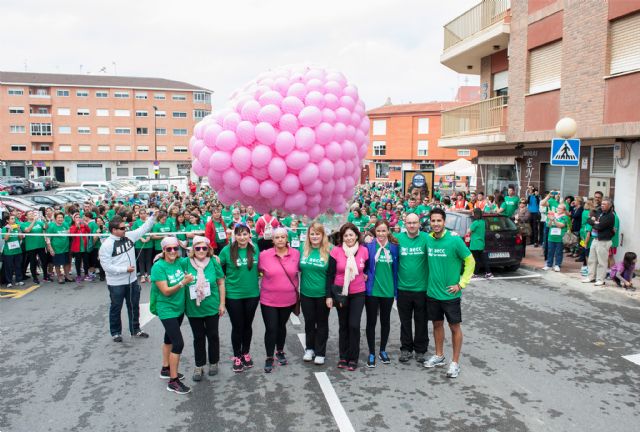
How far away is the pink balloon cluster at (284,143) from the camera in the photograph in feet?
15.7

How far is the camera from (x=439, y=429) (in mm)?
4297

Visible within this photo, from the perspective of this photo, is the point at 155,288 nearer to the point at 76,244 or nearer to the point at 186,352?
the point at 186,352

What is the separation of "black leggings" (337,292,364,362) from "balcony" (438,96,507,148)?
41.8 feet

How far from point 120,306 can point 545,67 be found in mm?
13436

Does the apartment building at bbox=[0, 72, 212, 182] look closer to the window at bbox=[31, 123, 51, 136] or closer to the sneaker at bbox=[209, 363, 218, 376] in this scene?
the window at bbox=[31, 123, 51, 136]

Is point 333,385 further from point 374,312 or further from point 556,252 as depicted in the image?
point 556,252

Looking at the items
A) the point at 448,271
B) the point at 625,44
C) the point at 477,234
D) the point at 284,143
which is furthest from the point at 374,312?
the point at 625,44

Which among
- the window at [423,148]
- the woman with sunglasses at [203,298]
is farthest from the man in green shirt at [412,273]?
the window at [423,148]

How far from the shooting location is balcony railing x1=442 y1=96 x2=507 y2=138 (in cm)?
1738

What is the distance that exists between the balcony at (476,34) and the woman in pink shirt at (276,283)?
45.8ft

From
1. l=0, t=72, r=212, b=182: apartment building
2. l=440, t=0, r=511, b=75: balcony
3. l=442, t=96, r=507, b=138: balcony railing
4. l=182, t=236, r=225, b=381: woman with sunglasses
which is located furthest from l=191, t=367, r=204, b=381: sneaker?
l=0, t=72, r=212, b=182: apartment building

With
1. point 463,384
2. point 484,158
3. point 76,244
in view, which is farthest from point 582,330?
point 484,158

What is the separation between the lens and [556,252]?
11711 millimetres

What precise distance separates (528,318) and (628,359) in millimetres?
1896
